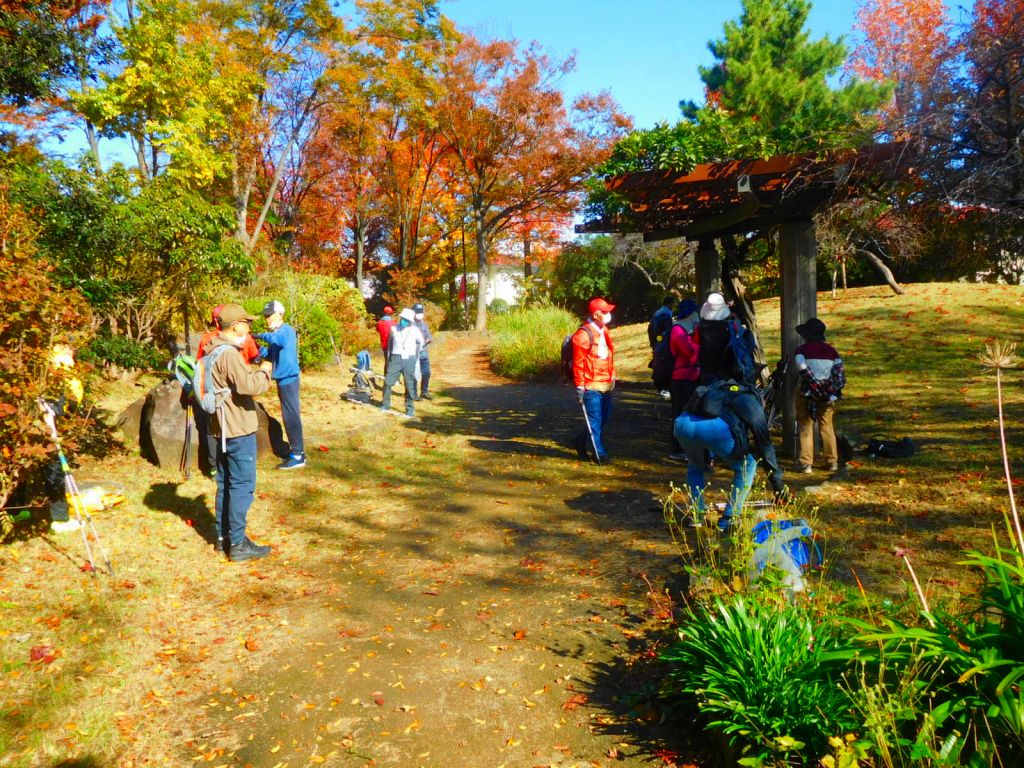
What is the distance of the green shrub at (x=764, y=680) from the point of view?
2.80 m

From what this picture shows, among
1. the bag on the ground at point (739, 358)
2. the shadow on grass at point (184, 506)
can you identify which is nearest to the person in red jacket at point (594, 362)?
the bag on the ground at point (739, 358)

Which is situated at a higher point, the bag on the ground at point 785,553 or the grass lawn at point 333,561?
the bag on the ground at point 785,553

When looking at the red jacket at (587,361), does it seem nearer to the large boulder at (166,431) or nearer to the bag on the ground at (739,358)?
the bag on the ground at (739,358)

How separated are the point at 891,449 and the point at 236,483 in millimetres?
6820

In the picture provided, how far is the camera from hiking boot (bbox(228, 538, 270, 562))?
5.91 m

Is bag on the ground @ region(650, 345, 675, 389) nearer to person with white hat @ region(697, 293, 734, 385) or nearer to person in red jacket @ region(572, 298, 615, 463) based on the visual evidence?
person in red jacket @ region(572, 298, 615, 463)

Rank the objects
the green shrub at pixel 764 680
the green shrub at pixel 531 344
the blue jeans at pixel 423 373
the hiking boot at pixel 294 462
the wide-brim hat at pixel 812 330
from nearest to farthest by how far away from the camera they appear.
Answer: the green shrub at pixel 764 680 < the wide-brim hat at pixel 812 330 < the hiking boot at pixel 294 462 < the blue jeans at pixel 423 373 < the green shrub at pixel 531 344

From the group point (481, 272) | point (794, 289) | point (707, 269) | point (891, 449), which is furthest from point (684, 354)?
point (481, 272)

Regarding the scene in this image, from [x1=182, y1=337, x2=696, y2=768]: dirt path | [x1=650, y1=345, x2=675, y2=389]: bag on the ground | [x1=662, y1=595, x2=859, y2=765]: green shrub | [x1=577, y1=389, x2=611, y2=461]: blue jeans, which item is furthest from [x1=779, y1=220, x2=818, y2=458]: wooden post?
[x1=662, y1=595, x2=859, y2=765]: green shrub

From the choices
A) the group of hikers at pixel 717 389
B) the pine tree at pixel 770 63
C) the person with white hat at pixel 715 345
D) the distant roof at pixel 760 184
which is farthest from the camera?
the pine tree at pixel 770 63

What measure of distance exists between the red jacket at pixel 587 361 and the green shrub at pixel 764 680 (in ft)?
17.1

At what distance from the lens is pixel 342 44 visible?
21266mm

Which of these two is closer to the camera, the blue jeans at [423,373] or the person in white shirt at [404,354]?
the person in white shirt at [404,354]

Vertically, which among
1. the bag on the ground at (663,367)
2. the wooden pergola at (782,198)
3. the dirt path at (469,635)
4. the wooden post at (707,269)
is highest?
the wooden pergola at (782,198)
